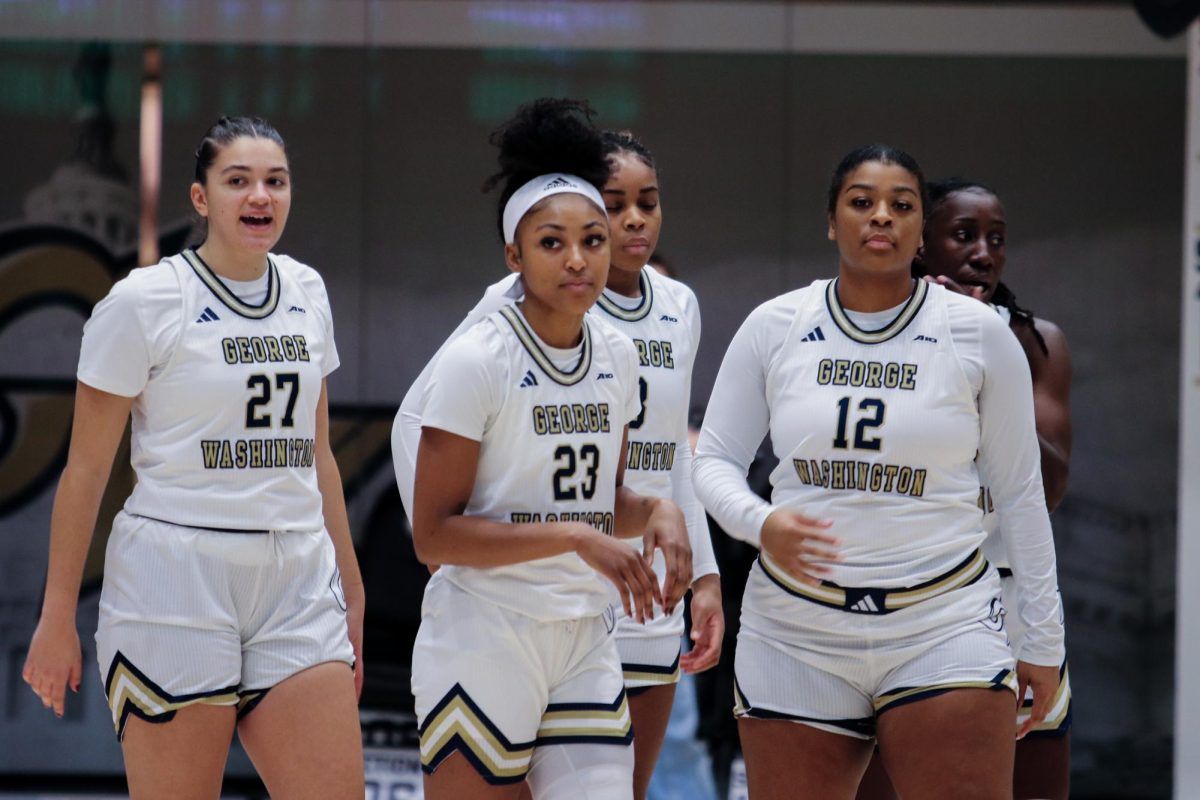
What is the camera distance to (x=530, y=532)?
311 cm

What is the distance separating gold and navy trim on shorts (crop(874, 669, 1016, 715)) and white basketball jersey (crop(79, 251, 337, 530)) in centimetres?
136

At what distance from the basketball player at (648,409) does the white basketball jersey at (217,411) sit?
51cm

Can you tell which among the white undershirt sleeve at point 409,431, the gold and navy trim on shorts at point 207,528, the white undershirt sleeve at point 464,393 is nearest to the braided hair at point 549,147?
the white undershirt sleeve at point 464,393

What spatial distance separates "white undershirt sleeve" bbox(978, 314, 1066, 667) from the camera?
345cm

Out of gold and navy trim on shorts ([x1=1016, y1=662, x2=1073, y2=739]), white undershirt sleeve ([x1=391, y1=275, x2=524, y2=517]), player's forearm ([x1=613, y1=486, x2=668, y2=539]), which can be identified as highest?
white undershirt sleeve ([x1=391, y1=275, x2=524, y2=517])

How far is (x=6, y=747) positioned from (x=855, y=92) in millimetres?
5291

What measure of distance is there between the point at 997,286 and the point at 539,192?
5.14 ft

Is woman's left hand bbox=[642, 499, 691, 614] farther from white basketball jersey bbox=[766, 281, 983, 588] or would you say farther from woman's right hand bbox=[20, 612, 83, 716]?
woman's right hand bbox=[20, 612, 83, 716]

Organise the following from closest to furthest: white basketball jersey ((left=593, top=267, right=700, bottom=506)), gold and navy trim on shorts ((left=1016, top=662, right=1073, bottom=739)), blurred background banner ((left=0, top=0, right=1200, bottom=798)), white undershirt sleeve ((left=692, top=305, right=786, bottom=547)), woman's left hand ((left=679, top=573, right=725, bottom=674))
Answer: white undershirt sleeve ((left=692, top=305, right=786, bottom=547))
woman's left hand ((left=679, top=573, right=725, bottom=674))
gold and navy trim on shorts ((left=1016, top=662, right=1073, bottom=739))
white basketball jersey ((left=593, top=267, right=700, bottom=506))
blurred background banner ((left=0, top=0, right=1200, bottom=798))

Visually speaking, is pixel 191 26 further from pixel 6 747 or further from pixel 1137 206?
pixel 1137 206

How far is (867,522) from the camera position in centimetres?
339

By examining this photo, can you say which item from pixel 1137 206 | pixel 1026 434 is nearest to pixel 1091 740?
pixel 1137 206

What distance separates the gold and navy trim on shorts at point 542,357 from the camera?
3.28 meters

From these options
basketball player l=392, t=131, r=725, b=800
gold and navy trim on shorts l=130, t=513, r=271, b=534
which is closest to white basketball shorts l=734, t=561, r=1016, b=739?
basketball player l=392, t=131, r=725, b=800
